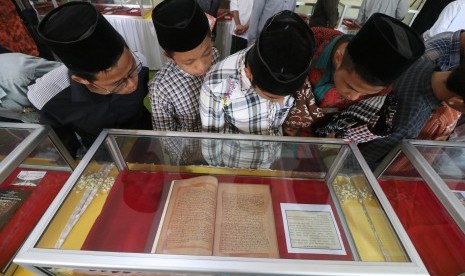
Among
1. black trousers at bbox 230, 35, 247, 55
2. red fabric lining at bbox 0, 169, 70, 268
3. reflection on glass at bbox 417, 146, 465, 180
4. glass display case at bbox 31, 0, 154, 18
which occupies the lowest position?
black trousers at bbox 230, 35, 247, 55

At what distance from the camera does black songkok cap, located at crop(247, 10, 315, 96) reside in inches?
29.9

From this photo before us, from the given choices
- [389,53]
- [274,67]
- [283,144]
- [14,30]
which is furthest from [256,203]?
[14,30]

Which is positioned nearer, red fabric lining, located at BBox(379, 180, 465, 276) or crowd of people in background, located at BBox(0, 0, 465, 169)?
crowd of people in background, located at BBox(0, 0, 465, 169)

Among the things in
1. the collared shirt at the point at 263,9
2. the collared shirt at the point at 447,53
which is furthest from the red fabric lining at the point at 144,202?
the collared shirt at the point at 263,9

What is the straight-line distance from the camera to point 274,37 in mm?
767

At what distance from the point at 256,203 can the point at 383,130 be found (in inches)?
23.6

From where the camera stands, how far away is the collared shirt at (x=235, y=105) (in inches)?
38.8

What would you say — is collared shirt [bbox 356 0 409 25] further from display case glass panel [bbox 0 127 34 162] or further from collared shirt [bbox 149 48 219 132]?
display case glass panel [bbox 0 127 34 162]

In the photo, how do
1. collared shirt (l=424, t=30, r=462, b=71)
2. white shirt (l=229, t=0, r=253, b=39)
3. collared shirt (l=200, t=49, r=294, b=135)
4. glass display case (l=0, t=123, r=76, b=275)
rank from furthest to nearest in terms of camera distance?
1. white shirt (l=229, t=0, r=253, b=39)
2. collared shirt (l=424, t=30, r=462, b=71)
3. collared shirt (l=200, t=49, r=294, b=135)
4. glass display case (l=0, t=123, r=76, b=275)

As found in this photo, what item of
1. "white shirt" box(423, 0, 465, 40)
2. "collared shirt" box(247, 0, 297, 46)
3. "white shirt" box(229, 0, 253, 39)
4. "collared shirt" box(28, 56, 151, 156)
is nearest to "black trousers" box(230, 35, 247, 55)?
"white shirt" box(229, 0, 253, 39)

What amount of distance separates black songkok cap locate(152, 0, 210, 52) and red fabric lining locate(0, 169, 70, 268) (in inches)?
28.9

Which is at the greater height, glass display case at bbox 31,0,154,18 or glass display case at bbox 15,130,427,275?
glass display case at bbox 15,130,427,275

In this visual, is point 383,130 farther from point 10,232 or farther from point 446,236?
point 10,232

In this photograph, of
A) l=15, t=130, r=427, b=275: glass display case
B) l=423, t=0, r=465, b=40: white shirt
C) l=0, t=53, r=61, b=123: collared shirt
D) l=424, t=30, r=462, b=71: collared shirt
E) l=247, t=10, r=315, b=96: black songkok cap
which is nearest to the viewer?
l=15, t=130, r=427, b=275: glass display case
